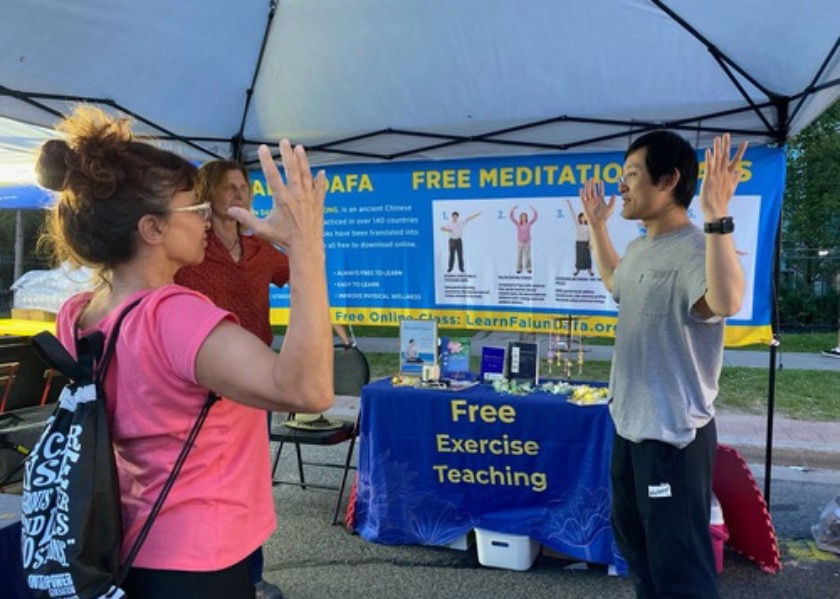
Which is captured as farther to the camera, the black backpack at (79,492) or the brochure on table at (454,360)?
the brochure on table at (454,360)

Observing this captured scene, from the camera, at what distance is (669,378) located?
223 cm

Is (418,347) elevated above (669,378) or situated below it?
below

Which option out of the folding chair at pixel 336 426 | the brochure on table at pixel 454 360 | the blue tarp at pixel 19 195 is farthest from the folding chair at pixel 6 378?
the brochure on table at pixel 454 360

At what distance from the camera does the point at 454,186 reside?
4418mm

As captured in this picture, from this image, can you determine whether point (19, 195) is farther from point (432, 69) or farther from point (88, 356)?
point (88, 356)

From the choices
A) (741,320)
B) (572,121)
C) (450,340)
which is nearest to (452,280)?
(450,340)

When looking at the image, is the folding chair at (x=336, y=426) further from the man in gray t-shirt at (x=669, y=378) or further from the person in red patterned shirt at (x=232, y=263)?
the man in gray t-shirt at (x=669, y=378)

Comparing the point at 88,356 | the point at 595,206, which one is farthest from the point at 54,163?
the point at 595,206

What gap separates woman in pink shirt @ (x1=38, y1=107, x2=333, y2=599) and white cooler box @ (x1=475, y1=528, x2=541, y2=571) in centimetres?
238

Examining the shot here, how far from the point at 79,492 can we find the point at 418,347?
3.07m

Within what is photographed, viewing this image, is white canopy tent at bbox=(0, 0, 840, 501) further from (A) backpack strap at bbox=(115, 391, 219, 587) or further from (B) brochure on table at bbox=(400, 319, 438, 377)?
(A) backpack strap at bbox=(115, 391, 219, 587)

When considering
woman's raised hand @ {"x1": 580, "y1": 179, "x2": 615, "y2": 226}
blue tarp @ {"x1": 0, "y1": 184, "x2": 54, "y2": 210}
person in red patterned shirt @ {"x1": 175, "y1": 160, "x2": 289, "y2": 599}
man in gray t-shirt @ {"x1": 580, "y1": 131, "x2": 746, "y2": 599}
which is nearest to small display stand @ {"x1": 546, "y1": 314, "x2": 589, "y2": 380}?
woman's raised hand @ {"x1": 580, "y1": 179, "x2": 615, "y2": 226}

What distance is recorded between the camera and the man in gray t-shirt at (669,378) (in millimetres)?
2193

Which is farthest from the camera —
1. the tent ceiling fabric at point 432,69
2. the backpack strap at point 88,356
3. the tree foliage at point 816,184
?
the tree foliage at point 816,184
